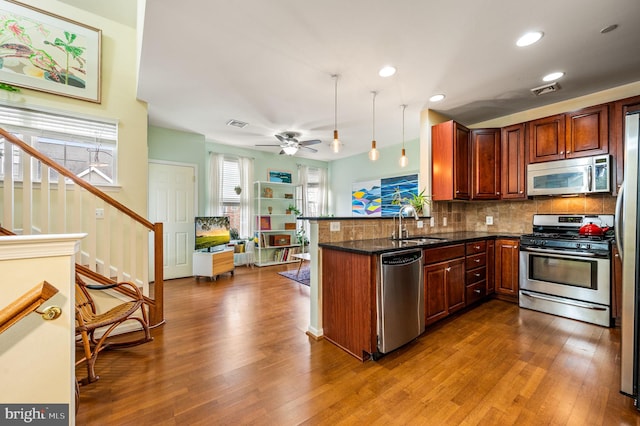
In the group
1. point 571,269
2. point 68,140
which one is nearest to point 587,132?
point 571,269

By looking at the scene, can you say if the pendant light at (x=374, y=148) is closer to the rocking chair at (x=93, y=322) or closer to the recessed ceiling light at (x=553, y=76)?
the recessed ceiling light at (x=553, y=76)

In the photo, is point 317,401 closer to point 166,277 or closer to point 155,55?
point 155,55

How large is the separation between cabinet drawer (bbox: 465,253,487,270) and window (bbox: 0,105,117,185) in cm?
448

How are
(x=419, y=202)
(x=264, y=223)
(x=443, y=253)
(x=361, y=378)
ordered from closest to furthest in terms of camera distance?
(x=361, y=378) → (x=443, y=253) → (x=419, y=202) → (x=264, y=223)

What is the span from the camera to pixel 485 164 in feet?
12.3

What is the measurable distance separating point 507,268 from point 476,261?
552 millimetres

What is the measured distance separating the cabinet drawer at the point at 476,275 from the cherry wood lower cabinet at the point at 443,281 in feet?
0.57

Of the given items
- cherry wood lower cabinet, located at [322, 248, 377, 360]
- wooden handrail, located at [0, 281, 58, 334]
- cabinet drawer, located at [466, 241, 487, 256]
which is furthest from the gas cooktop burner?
wooden handrail, located at [0, 281, 58, 334]

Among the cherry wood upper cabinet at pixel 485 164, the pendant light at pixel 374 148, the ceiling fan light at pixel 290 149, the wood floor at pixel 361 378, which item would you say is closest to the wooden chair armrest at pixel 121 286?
the wood floor at pixel 361 378

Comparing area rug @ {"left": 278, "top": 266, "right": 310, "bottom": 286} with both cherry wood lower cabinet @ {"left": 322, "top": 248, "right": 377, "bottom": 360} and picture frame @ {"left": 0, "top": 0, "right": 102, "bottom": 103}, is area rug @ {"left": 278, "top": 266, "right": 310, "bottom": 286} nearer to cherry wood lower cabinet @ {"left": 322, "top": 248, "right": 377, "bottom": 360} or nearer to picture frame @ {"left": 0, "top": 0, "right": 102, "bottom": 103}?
cherry wood lower cabinet @ {"left": 322, "top": 248, "right": 377, "bottom": 360}

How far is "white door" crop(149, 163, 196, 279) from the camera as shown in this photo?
15.1ft

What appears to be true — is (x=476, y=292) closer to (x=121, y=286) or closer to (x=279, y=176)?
(x=121, y=286)

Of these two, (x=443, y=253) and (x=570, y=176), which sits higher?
(x=570, y=176)

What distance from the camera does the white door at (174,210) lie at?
460 centimetres
